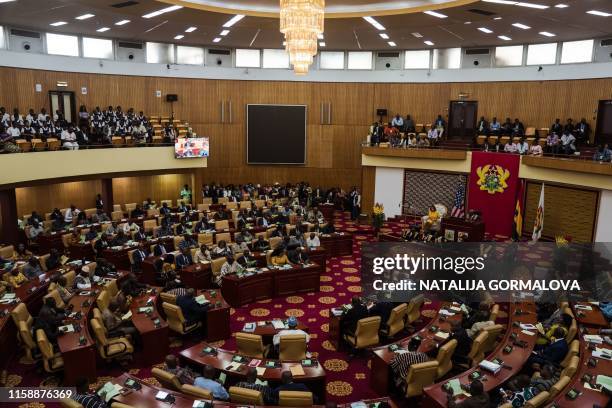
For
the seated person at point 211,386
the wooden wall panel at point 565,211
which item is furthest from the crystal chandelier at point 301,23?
the wooden wall panel at point 565,211

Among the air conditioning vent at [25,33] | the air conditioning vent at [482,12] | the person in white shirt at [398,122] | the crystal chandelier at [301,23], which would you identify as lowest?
the person in white shirt at [398,122]

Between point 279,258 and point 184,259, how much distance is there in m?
2.33

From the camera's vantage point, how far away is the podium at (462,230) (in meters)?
15.7

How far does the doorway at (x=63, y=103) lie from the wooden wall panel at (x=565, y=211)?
17927 millimetres

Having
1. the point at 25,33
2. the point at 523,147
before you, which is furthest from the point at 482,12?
the point at 25,33

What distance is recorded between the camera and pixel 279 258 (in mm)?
12031

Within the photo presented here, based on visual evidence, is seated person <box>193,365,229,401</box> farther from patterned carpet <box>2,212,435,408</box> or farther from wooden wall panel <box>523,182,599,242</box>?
wooden wall panel <box>523,182,599,242</box>

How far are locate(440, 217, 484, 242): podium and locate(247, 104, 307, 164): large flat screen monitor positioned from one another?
9.04 meters

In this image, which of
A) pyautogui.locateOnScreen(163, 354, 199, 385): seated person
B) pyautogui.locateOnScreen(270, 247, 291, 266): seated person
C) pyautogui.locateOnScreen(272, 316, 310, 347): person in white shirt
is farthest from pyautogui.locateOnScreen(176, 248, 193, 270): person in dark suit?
pyautogui.locateOnScreen(163, 354, 199, 385): seated person

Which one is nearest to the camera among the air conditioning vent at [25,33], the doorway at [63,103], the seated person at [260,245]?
the seated person at [260,245]

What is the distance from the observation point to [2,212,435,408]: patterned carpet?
25.6 ft

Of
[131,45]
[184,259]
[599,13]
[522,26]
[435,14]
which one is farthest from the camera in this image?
[131,45]

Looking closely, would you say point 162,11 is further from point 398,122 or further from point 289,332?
point 289,332

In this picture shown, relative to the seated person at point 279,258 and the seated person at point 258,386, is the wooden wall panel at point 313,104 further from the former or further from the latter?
the seated person at point 258,386
